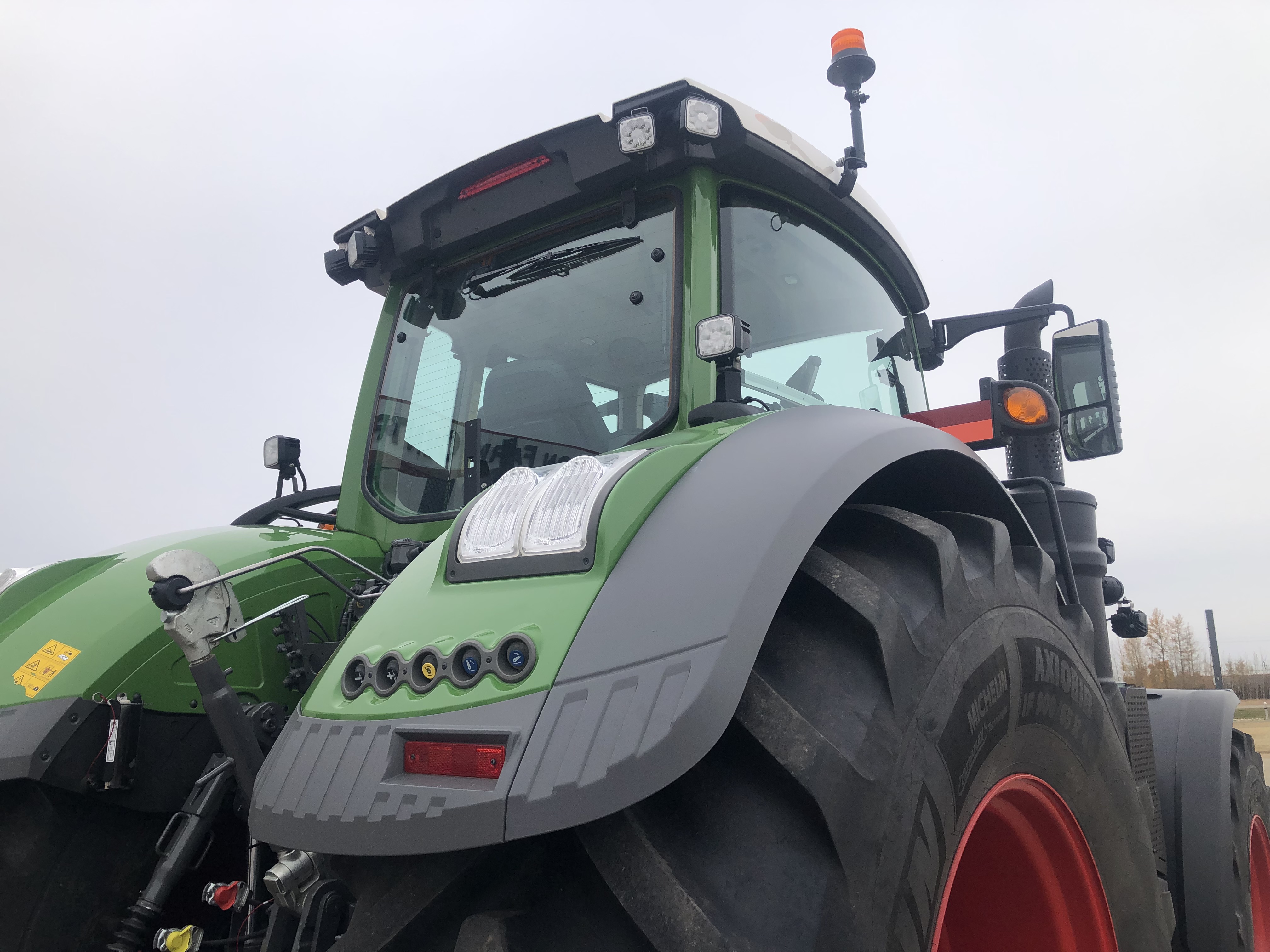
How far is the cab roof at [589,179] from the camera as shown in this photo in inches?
79.0

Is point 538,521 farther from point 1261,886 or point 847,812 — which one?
point 1261,886

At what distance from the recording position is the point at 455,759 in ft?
3.32

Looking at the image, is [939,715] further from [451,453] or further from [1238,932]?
[1238,932]

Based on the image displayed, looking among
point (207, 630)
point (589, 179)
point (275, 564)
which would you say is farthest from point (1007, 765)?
point (275, 564)

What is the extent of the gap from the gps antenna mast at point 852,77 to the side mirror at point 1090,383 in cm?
78

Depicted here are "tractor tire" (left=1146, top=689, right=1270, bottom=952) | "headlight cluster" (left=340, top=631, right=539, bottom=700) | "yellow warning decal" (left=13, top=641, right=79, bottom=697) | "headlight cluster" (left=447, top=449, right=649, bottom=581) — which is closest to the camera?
"headlight cluster" (left=340, top=631, right=539, bottom=700)

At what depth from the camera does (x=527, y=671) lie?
103 cm

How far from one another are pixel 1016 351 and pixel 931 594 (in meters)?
1.78

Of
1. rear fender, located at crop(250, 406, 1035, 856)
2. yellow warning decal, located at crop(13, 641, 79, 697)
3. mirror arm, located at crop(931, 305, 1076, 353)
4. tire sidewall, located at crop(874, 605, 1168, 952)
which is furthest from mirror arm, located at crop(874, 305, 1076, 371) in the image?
yellow warning decal, located at crop(13, 641, 79, 697)

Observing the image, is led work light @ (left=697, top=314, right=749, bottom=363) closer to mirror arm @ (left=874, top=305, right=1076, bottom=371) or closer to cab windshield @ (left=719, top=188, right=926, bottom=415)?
cab windshield @ (left=719, top=188, right=926, bottom=415)

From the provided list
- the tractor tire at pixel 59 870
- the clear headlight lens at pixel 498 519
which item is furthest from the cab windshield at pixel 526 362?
the tractor tire at pixel 59 870

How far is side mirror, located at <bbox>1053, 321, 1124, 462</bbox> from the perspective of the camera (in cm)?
244

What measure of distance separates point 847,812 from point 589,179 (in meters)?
1.62

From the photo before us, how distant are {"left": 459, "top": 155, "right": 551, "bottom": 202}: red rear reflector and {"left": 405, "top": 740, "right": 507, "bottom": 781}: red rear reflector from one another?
1.60 m
